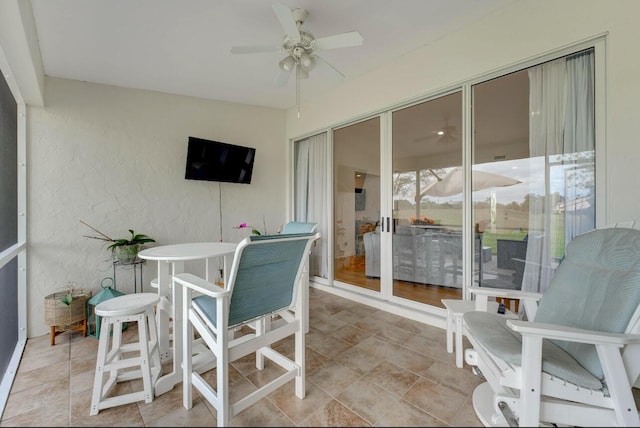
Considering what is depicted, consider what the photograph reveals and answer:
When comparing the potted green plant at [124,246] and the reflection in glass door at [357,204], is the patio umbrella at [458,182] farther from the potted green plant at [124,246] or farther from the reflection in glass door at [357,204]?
the potted green plant at [124,246]

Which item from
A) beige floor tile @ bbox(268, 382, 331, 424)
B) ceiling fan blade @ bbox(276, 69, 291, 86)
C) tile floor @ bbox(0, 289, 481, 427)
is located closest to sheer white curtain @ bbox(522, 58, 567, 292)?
tile floor @ bbox(0, 289, 481, 427)

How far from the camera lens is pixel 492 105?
7.90 ft

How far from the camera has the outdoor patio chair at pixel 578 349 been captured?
1185mm

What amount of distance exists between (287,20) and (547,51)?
192 centimetres

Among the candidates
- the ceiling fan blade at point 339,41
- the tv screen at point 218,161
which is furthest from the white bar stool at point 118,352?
the ceiling fan blade at point 339,41

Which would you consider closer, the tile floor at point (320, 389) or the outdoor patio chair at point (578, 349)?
the outdoor patio chair at point (578, 349)

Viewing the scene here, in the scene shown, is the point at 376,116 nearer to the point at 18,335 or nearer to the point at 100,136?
the point at 100,136

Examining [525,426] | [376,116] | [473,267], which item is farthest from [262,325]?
[376,116]

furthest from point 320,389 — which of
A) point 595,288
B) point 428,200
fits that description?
point 428,200

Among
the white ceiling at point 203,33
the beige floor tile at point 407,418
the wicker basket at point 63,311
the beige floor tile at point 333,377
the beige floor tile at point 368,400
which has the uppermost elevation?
the white ceiling at point 203,33

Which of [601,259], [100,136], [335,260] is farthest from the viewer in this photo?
[335,260]

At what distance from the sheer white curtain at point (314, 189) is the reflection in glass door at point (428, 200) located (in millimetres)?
1140

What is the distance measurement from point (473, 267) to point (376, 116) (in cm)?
197

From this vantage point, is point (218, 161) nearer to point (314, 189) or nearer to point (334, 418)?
point (314, 189)
